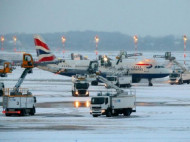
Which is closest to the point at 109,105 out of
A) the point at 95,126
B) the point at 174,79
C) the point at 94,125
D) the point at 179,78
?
the point at 94,125

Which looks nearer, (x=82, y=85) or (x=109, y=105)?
(x=109, y=105)

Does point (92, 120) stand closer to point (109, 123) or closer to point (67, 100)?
point (109, 123)

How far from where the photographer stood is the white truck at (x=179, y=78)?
11212 cm

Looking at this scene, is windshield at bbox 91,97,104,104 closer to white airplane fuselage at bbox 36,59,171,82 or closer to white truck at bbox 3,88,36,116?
white truck at bbox 3,88,36,116

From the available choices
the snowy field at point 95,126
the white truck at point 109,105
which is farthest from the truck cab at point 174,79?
the white truck at point 109,105

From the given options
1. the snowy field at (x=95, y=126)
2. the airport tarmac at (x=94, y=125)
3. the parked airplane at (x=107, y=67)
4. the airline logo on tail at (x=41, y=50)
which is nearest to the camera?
the snowy field at (x=95, y=126)

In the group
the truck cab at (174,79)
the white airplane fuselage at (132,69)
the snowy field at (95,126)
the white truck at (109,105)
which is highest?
the white airplane fuselage at (132,69)

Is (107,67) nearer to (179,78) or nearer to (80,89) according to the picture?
(179,78)

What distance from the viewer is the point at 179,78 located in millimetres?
113062

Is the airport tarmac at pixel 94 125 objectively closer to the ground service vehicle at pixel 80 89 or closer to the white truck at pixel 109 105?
the white truck at pixel 109 105

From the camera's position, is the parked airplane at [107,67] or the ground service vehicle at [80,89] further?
the parked airplane at [107,67]

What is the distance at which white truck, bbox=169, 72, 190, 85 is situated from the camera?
11212 cm

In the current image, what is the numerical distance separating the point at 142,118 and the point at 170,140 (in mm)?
13977

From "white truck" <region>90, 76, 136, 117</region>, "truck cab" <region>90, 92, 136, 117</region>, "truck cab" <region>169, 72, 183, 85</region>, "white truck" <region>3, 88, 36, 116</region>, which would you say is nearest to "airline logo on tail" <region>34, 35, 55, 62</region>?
"truck cab" <region>169, 72, 183, 85</region>
